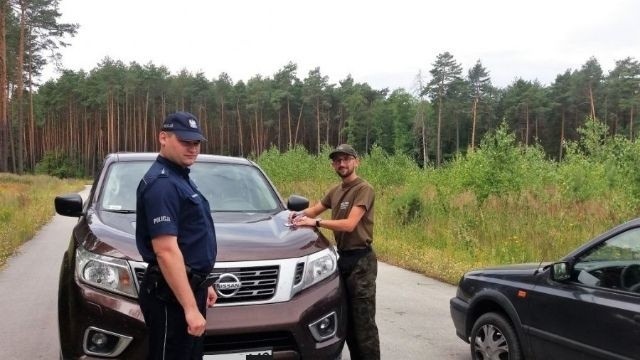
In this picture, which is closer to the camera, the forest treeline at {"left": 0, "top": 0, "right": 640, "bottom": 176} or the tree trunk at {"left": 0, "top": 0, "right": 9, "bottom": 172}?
the tree trunk at {"left": 0, "top": 0, "right": 9, "bottom": 172}

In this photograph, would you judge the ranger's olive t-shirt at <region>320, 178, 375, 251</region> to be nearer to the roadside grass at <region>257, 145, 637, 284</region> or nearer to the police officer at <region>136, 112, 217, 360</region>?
the police officer at <region>136, 112, 217, 360</region>

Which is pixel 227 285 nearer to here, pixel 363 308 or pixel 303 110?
pixel 363 308

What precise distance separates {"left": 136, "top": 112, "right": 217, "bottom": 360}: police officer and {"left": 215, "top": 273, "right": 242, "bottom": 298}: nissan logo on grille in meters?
0.61

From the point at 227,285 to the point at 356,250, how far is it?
1.29m

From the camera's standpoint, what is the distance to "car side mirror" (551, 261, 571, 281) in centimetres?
400

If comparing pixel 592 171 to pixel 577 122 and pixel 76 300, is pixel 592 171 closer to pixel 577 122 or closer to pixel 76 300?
pixel 76 300

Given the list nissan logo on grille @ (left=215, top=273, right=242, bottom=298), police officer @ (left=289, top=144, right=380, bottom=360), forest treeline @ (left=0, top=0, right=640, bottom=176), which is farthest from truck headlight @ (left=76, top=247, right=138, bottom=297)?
forest treeline @ (left=0, top=0, right=640, bottom=176)

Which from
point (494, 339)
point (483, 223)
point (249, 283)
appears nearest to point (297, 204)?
point (249, 283)

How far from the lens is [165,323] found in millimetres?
2742

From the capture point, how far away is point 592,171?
1703 cm

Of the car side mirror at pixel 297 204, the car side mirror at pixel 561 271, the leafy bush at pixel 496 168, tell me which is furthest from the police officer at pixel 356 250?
the leafy bush at pixel 496 168

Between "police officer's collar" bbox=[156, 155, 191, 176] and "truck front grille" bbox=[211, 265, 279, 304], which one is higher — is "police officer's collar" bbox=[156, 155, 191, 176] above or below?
above

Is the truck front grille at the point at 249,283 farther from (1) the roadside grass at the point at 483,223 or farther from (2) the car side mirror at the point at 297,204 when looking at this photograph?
(1) the roadside grass at the point at 483,223

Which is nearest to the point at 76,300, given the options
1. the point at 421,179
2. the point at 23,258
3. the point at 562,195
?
the point at 23,258
